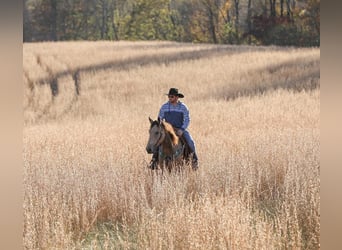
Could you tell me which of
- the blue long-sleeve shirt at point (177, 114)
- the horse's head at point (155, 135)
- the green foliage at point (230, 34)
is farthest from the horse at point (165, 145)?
the green foliage at point (230, 34)

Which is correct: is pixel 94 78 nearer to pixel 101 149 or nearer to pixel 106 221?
pixel 101 149

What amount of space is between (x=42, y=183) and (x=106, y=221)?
868 mm

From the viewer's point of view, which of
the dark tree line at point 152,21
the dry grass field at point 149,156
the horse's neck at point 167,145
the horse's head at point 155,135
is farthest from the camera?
the dark tree line at point 152,21

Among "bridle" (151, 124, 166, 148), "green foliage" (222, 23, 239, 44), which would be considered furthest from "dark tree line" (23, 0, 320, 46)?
"bridle" (151, 124, 166, 148)

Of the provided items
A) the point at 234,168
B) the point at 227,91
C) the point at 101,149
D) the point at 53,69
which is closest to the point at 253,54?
the point at 227,91

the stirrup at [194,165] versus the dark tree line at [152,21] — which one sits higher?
the dark tree line at [152,21]

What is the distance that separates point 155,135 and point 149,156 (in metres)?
2.29

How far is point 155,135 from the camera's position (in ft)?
21.6

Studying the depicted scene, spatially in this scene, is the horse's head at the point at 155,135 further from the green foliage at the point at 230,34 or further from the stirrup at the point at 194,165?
the green foliage at the point at 230,34

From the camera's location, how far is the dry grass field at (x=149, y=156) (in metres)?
4.81

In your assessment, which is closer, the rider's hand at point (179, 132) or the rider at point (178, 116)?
the rider's hand at point (179, 132)

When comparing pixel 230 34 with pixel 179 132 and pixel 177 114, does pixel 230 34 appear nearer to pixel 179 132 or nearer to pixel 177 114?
pixel 177 114

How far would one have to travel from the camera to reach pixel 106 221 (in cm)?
619

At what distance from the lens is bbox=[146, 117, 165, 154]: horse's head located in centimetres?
655
